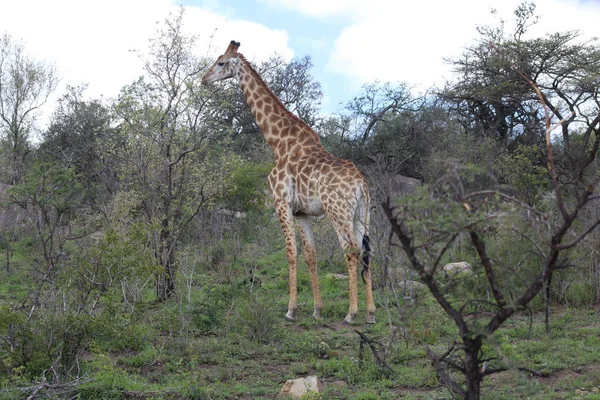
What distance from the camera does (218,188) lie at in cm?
936

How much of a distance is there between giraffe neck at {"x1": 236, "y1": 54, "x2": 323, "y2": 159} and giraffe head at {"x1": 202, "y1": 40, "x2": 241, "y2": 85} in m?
0.08

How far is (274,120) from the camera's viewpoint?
344 inches

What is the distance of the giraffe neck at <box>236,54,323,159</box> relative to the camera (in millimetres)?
8492

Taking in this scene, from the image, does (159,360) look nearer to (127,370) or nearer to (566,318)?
(127,370)

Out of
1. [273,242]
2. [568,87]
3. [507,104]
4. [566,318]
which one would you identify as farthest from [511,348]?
[507,104]

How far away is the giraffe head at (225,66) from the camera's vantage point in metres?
8.80

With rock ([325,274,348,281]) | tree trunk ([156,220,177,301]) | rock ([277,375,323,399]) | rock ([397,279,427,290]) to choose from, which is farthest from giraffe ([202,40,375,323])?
rock ([277,375,323,399])

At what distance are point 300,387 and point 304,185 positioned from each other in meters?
3.44

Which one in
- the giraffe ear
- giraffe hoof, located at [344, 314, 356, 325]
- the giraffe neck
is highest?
the giraffe ear

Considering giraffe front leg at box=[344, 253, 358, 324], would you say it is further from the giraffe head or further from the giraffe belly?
the giraffe head

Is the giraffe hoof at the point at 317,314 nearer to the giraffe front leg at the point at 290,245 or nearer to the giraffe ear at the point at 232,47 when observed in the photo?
the giraffe front leg at the point at 290,245

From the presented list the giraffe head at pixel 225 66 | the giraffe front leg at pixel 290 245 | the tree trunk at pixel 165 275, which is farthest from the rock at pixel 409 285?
the giraffe head at pixel 225 66

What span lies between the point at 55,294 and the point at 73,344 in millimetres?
691

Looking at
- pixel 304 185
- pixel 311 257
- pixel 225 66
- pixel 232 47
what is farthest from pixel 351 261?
pixel 232 47
